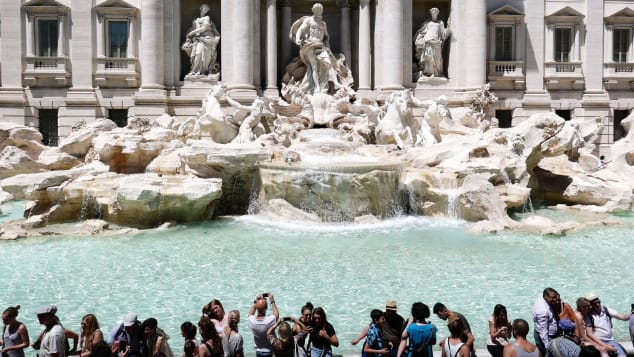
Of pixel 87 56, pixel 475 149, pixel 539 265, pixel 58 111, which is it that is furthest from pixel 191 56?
pixel 539 265

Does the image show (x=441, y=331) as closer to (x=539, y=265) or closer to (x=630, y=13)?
(x=539, y=265)

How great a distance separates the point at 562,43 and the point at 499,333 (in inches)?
754

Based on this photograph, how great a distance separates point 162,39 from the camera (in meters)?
19.4

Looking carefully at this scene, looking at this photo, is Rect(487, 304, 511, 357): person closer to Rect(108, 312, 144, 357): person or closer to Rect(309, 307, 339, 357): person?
Rect(309, 307, 339, 357): person

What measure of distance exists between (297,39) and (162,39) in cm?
465

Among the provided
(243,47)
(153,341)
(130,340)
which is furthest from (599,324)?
(243,47)

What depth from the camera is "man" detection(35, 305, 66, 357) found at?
184 inches

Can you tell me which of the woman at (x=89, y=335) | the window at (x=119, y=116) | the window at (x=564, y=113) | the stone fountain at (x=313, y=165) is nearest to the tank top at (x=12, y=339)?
the woman at (x=89, y=335)

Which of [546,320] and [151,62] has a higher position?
[151,62]

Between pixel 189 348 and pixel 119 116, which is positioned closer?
pixel 189 348

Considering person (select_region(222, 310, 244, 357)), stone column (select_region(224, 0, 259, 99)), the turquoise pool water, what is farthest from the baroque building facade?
person (select_region(222, 310, 244, 357))

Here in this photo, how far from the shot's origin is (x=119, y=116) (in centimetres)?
2008

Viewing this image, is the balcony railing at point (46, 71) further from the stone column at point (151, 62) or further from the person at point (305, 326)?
the person at point (305, 326)

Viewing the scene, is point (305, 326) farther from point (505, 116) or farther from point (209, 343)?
point (505, 116)
